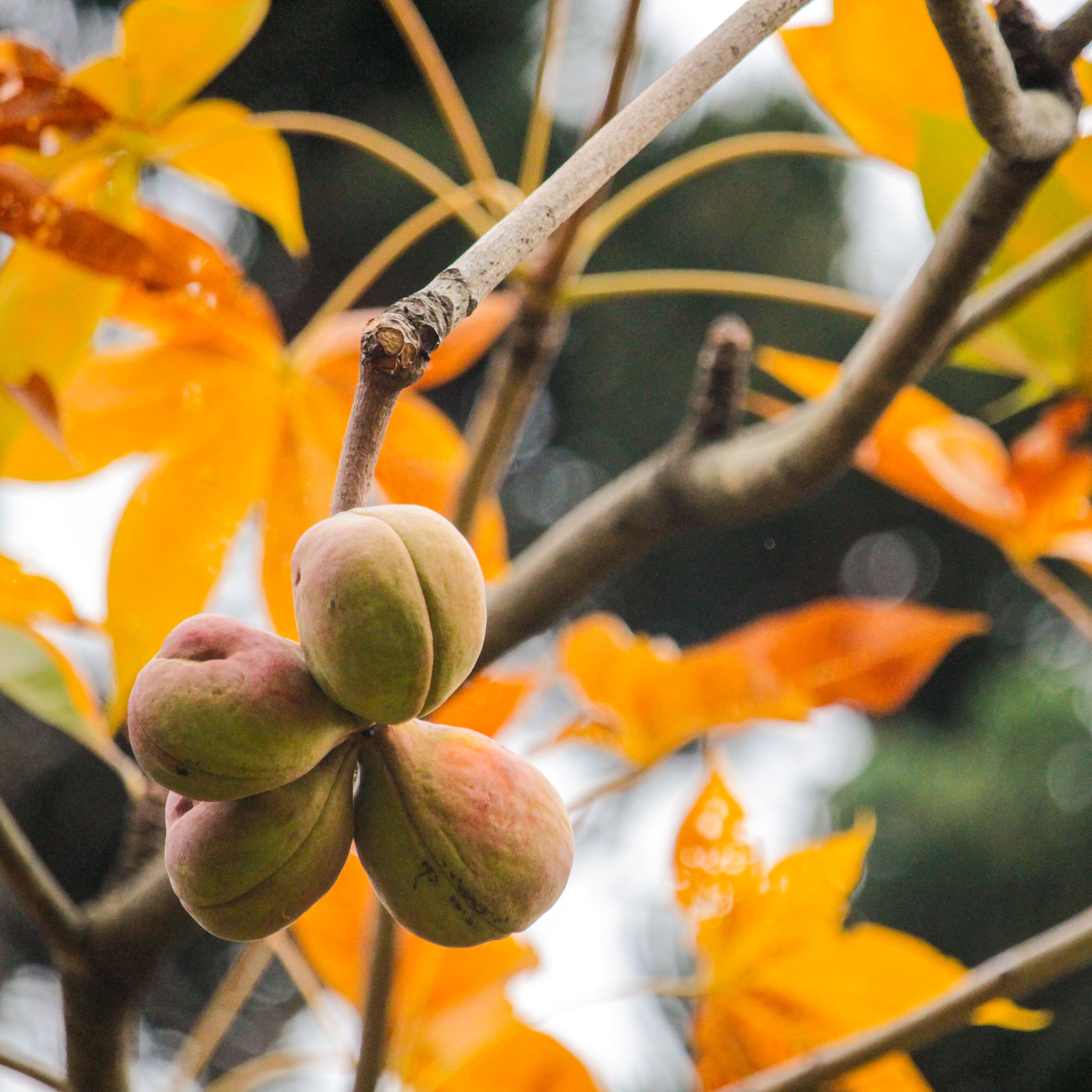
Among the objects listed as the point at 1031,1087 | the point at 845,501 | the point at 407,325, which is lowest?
the point at 1031,1087

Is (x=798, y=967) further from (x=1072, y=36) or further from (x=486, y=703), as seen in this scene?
(x=1072, y=36)

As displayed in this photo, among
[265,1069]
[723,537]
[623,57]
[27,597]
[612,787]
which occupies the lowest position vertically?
[723,537]

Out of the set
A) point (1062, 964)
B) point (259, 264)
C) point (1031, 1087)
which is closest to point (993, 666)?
point (1031, 1087)

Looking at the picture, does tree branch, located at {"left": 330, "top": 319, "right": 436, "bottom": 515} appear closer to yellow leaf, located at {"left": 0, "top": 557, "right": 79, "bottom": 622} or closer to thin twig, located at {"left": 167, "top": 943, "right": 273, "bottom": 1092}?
yellow leaf, located at {"left": 0, "top": 557, "right": 79, "bottom": 622}

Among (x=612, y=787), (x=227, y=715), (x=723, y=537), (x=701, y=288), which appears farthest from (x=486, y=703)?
(x=723, y=537)

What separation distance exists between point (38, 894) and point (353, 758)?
0.17 meters

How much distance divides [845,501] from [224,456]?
1856 mm

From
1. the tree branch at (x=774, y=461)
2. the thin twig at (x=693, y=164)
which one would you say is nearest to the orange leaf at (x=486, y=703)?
the tree branch at (x=774, y=461)

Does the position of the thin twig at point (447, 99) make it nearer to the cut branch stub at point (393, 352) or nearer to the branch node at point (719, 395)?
→ the branch node at point (719, 395)

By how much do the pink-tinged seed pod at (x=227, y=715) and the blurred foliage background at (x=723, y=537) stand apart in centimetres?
144

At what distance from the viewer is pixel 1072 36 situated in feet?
0.80

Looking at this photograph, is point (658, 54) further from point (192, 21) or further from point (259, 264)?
point (192, 21)

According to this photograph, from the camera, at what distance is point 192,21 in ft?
1.16

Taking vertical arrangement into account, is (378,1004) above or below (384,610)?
below
